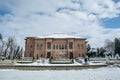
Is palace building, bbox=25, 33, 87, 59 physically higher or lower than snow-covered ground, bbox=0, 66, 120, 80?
higher

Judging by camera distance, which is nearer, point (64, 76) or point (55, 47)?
point (64, 76)

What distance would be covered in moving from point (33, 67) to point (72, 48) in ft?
110

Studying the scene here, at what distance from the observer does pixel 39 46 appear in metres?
65.0

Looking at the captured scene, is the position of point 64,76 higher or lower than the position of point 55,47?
lower

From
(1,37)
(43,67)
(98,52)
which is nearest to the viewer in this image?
(43,67)

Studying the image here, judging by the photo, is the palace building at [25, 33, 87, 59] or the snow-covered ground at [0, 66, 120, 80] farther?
the palace building at [25, 33, 87, 59]

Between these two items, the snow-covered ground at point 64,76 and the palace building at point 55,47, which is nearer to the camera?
the snow-covered ground at point 64,76

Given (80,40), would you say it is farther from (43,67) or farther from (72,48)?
(43,67)

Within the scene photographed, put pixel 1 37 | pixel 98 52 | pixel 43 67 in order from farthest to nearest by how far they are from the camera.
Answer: pixel 98 52, pixel 1 37, pixel 43 67

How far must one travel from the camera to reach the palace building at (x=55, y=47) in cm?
6450

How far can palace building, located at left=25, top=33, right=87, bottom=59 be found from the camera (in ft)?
212

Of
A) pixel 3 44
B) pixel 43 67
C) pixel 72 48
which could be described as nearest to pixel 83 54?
pixel 72 48

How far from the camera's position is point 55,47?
214 ft

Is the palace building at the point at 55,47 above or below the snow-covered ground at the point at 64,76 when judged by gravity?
above
